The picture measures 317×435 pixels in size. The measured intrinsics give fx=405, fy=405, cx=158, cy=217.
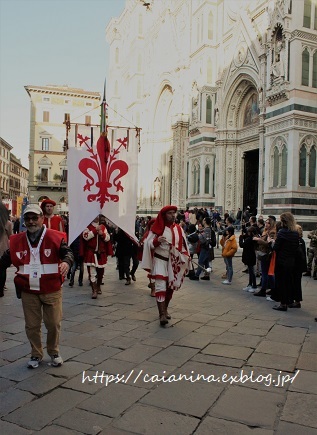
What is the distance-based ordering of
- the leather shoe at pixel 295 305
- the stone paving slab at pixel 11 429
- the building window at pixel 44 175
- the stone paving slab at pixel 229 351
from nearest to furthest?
the stone paving slab at pixel 11 429 < the stone paving slab at pixel 229 351 < the leather shoe at pixel 295 305 < the building window at pixel 44 175

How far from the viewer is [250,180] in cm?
2247

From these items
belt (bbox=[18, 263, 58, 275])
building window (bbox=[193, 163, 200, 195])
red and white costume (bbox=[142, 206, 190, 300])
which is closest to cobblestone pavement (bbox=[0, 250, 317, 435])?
red and white costume (bbox=[142, 206, 190, 300])

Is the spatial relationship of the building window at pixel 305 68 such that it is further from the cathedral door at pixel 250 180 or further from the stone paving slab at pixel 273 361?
the stone paving slab at pixel 273 361

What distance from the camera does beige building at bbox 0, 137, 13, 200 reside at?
73488mm

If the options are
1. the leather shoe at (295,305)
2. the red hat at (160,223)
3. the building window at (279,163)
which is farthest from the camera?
the building window at (279,163)

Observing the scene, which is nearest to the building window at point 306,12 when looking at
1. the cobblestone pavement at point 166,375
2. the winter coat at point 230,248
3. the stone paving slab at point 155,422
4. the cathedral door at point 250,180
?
the cathedral door at point 250,180

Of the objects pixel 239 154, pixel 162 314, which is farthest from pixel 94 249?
pixel 239 154

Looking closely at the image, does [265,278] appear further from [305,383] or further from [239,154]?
[239,154]

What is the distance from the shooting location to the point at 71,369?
4.00m

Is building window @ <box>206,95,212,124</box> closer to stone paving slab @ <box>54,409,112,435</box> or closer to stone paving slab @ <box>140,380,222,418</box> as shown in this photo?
stone paving slab @ <box>140,380,222,418</box>

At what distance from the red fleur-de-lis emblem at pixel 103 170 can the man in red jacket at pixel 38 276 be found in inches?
131

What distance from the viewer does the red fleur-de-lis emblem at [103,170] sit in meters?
7.43

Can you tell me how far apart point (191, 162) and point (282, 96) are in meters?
8.78

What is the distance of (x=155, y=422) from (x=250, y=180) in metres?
20.5
